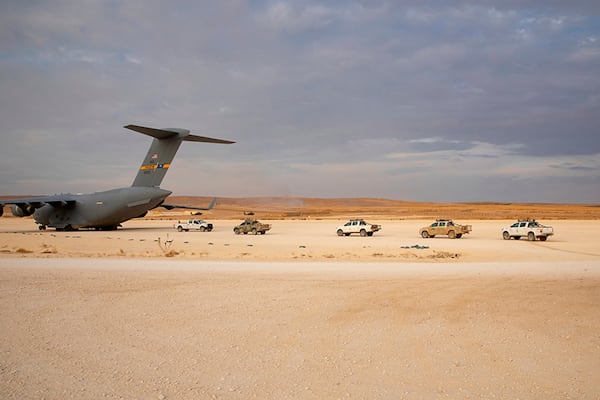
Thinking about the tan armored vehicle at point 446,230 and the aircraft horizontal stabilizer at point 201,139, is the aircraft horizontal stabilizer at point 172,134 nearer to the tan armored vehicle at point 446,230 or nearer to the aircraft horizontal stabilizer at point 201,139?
the aircraft horizontal stabilizer at point 201,139

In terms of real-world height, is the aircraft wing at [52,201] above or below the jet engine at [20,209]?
above

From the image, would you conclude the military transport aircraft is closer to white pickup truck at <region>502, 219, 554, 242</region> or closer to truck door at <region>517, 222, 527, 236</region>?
white pickup truck at <region>502, 219, 554, 242</region>

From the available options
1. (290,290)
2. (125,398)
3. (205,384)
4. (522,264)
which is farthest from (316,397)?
(522,264)

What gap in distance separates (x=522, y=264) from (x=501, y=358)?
51.3ft

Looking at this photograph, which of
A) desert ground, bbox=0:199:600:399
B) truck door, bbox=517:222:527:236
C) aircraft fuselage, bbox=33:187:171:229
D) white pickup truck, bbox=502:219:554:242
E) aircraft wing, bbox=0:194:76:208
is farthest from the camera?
aircraft wing, bbox=0:194:76:208

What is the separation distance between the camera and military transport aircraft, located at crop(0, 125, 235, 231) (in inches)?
1934

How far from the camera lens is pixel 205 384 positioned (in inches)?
269

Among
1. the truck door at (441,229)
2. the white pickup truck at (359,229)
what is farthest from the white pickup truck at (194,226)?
the truck door at (441,229)

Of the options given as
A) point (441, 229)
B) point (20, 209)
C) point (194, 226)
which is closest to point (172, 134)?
point (194, 226)

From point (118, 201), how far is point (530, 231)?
36.8 metres

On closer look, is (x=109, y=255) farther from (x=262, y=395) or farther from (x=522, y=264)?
(x=262, y=395)

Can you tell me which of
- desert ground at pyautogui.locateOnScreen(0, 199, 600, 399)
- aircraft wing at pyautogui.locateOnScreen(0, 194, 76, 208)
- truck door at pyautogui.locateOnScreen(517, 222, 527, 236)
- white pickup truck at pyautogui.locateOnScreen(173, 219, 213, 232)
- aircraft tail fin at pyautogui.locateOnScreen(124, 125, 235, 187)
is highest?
aircraft tail fin at pyautogui.locateOnScreen(124, 125, 235, 187)

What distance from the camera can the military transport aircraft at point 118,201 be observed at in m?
49.1

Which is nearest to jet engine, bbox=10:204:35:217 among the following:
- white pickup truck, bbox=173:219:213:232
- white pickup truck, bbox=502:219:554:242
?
white pickup truck, bbox=173:219:213:232
